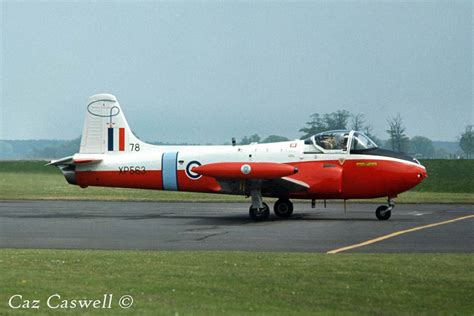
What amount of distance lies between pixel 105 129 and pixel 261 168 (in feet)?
20.4

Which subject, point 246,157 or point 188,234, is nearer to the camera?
point 188,234

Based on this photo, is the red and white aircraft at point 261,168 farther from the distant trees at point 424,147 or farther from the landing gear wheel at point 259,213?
the distant trees at point 424,147

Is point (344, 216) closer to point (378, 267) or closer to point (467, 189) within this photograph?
point (378, 267)

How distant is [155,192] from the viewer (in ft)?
143

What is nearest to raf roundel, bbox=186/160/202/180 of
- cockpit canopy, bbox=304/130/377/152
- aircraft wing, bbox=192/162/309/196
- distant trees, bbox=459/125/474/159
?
aircraft wing, bbox=192/162/309/196

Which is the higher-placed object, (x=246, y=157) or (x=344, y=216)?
(x=246, y=157)

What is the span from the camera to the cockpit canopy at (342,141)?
26.4 meters

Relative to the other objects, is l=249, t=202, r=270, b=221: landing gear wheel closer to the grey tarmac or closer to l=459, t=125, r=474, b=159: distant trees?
the grey tarmac

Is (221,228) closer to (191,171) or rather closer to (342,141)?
(191,171)

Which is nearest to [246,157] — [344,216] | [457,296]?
[344,216]

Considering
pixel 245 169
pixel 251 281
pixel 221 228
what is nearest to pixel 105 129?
Answer: pixel 245 169

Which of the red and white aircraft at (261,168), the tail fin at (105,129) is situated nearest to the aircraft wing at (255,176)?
the red and white aircraft at (261,168)

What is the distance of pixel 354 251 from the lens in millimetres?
16859

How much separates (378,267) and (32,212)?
17327mm
